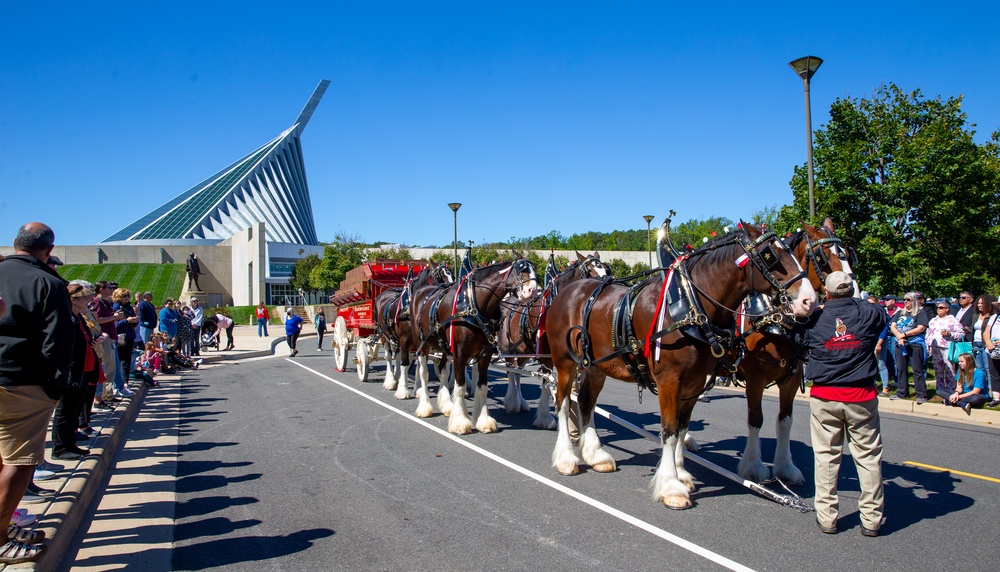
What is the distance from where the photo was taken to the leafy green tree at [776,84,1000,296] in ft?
57.9

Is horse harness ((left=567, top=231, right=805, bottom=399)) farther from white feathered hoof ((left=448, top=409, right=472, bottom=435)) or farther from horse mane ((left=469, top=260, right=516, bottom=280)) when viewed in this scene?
horse mane ((left=469, top=260, right=516, bottom=280))

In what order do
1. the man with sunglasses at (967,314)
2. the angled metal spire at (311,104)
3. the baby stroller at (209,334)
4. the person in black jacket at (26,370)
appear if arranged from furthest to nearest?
the angled metal spire at (311,104) → the baby stroller at (209,334) → the man with sunglasses at (967,314) → the person in black jacket at (26,370)

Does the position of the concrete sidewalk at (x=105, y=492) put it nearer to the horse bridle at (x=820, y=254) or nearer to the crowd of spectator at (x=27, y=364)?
the crowd of spectator at (x=27, y=364)

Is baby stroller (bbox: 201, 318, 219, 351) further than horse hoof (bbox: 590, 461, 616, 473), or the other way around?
baby stroller (bbox: 201, 318, 219, 351)

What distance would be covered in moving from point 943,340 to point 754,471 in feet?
23.2

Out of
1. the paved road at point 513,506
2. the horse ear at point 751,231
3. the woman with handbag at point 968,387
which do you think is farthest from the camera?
the woman with handbag at point 968,387

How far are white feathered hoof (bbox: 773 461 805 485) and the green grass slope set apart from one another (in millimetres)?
65252

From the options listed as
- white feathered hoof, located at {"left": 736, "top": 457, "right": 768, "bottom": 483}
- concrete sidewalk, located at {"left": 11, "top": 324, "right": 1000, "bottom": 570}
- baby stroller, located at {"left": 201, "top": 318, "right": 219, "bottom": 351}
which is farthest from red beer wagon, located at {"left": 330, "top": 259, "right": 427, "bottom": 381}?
baby stroller, located at {"left": 201, "top": 318, "right": 219, "bottom": 351}

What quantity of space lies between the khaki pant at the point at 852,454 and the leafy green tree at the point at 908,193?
14391 mm

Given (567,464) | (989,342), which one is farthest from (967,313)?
(567,464)

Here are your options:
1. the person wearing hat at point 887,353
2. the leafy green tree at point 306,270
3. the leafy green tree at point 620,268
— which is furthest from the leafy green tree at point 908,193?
the leafy green tree at point 306,270

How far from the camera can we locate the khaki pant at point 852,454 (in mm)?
4973

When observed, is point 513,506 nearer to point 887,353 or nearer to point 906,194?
point 887,353

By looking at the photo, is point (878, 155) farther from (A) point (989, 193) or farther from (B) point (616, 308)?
(B) point (616, 308)
